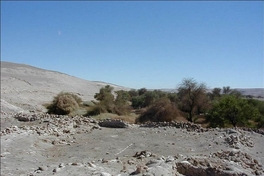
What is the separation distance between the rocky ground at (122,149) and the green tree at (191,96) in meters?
10.1

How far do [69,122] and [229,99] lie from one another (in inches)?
410

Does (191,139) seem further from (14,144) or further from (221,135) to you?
(14,144)

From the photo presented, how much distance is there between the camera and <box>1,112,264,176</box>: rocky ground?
7.29 metres

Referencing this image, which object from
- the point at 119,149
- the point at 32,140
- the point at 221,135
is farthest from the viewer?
the point at 221,135

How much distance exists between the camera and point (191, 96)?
82.4 ft

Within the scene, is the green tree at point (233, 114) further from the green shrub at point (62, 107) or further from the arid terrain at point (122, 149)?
the green shrub at point (62, 107)

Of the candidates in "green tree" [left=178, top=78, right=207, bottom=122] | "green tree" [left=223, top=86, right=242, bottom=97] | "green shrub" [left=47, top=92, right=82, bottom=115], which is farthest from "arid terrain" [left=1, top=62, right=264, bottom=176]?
"green tree" [left=223, top=86, right=242, bottom=97]

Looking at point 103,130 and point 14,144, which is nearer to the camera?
point 14,144

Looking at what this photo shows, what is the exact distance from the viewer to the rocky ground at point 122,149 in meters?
7.29

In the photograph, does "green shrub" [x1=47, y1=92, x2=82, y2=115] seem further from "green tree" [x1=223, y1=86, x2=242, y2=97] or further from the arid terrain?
"green tree" [x1=223, y1=86, x2=242, y2=97]

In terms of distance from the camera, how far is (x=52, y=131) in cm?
1320

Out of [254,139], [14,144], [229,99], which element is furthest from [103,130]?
[229,99]

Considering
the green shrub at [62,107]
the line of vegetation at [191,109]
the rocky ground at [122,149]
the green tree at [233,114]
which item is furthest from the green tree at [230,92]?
the rocky ground at [122,149]

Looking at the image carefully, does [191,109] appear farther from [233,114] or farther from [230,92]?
[230,92]
